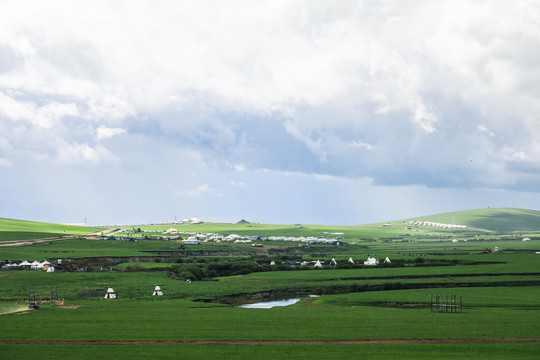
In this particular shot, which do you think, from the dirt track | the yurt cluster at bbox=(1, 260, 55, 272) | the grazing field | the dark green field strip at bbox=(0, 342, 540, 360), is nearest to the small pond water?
the grazing field

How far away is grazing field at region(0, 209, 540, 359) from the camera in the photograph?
4231 centimetres

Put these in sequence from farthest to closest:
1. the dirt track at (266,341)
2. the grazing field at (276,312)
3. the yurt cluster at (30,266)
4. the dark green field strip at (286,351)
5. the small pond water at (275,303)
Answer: the yurt cluster at (30,266)
the small pond water at (275,303)
the dirt track at (266,341)
the grazing field at (276,312)
the dark green field strip at (286,351)

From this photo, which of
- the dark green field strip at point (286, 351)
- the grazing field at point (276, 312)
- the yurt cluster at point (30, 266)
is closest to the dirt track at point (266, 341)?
the grazing field at point (276, 312)

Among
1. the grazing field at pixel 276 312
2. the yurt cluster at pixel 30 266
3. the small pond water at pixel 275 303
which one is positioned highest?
the yurt cluster at pixel 30 266

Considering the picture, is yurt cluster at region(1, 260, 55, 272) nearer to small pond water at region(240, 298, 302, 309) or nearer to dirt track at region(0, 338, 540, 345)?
small pond water at region(240, 298, 302, 309)

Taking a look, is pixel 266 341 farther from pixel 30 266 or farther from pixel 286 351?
pixel 30 266

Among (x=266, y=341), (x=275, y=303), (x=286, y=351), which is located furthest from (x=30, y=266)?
(x=286, y=351)

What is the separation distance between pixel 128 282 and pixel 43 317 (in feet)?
128

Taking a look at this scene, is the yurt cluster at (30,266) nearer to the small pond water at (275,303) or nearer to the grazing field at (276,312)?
the grazing field at (276,312)

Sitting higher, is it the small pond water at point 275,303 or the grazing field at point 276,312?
the grazing field at point 276,312

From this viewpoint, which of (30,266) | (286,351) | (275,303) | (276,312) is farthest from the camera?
(30,266)

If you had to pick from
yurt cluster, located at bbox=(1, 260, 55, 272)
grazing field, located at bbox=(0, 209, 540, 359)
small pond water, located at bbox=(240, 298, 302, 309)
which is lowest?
small pond water, located at bbox=(240, 298, 302, 309)

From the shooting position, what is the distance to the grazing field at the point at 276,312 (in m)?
42.3

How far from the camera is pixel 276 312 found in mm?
63500
